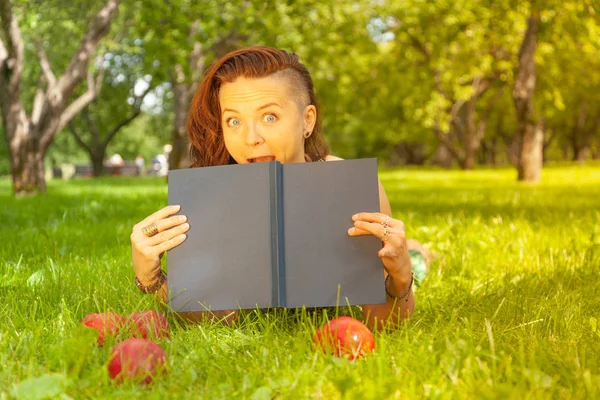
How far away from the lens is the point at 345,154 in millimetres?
51125

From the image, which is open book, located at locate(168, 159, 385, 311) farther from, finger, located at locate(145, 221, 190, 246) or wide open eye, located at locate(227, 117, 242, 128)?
wide open eye, located at locate(227, 117, 242, 128)

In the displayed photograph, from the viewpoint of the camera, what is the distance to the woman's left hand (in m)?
2.50

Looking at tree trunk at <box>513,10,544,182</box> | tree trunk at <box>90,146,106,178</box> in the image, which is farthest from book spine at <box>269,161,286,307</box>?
tree trunk at <box>90,146,106,178</box>

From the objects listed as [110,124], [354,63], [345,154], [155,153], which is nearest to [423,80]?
[354,63]

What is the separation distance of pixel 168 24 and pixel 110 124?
90.8 ft

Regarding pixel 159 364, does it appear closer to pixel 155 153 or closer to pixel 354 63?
pixel 354 63

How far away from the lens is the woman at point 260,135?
8.48 ft

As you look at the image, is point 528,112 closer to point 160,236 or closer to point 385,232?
point 385,232

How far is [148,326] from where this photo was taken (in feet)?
8.25

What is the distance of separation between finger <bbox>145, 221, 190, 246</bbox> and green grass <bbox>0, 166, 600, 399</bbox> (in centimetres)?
37

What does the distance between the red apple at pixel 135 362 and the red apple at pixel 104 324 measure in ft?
0.96

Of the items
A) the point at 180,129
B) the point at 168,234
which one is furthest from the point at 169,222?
the point at 180,129

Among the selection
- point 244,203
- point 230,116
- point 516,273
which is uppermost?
point 230,116

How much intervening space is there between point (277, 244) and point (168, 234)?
43 cm
